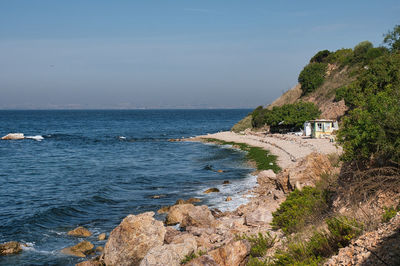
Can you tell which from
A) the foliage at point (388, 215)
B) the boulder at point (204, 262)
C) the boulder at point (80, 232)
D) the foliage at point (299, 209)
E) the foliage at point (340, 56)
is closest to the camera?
the foliage at point (388, 215)

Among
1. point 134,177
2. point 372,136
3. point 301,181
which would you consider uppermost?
point 372,136

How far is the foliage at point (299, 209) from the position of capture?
486 inches

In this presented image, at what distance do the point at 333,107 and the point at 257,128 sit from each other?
650 inches

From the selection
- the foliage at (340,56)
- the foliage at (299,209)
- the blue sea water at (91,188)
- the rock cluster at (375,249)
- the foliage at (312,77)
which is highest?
the foliage at (340,56)

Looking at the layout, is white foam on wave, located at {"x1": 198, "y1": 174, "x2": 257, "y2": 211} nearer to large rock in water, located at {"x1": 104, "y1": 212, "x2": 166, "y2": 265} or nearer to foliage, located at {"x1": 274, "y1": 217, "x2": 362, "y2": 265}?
large rock in water, located at {"x1": 104, "y1": 212, "x2": 166, "y2": 265}

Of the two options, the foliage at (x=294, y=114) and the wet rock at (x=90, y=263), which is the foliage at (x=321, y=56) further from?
the wet rock at (x=90, y=263)

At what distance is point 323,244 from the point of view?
934 cm

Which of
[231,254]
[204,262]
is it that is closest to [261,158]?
[231,254]

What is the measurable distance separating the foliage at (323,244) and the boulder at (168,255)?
3.15m

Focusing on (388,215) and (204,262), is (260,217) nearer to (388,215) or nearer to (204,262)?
(204,262)

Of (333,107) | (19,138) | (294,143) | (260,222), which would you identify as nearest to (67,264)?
(260,222)

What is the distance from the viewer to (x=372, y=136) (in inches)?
457

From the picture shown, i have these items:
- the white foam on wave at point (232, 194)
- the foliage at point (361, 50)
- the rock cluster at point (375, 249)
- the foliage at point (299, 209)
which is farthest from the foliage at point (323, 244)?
the foliage at point (361, 50)

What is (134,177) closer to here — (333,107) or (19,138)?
(333,107)
